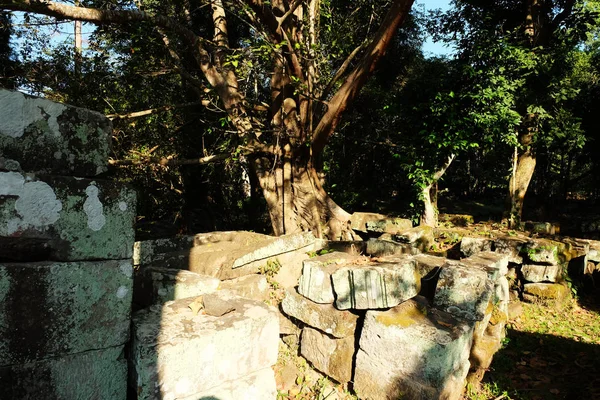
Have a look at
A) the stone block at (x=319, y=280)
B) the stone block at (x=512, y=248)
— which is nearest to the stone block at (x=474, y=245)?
the stone block at (x=512, y=248)

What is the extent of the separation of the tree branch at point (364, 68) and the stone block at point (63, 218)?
424cm

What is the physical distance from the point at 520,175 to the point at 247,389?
→ 30.3ft

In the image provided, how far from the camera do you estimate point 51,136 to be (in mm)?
1819

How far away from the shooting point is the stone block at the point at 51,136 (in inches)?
67.4

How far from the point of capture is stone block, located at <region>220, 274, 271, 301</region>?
356cm

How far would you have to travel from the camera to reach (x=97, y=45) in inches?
293

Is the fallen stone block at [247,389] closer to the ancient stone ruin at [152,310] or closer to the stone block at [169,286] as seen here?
the ancient stone ruin at [152,310]

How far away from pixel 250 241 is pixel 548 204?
12296mm

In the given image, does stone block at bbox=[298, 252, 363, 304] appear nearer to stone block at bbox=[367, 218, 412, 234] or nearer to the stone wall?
the stone wall

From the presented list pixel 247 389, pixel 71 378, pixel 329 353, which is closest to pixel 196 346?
pixel 247 389

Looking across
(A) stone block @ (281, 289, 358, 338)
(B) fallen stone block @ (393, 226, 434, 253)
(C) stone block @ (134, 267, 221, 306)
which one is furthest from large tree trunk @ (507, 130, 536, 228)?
(C) stone block @ (134, 267, 221, 306)

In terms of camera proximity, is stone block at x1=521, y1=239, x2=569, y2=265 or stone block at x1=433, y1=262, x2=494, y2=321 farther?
stone block at x1=521, y1=239, x2=569, y2=265

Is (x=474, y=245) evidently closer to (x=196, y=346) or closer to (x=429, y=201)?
(x=429, y=201)

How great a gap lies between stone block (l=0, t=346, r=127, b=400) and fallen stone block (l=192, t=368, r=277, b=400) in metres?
0.44
